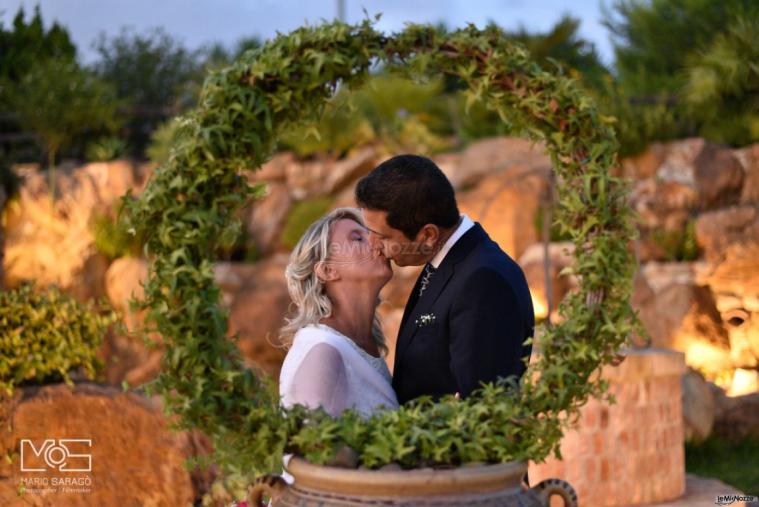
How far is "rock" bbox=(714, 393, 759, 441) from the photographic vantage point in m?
9.02

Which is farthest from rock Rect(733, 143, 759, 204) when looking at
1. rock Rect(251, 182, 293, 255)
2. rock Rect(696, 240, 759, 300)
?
rock Rect(251, 182, 293, 255)

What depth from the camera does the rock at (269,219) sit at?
14.9 m

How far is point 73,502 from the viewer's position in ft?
15.8

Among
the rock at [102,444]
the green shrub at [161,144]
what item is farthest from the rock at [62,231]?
→ the rock at [102,444]

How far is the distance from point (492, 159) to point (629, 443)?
7.95 meters

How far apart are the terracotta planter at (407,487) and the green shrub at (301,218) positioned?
40.5ft

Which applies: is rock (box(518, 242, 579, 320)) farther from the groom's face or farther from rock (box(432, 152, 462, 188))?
the groom's face

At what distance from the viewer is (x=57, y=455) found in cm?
482

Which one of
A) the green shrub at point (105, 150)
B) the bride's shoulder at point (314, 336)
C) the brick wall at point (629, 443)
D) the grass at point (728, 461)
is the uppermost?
the green shrub at point (105, 150)

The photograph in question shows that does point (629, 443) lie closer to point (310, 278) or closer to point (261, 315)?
point (310, 278)

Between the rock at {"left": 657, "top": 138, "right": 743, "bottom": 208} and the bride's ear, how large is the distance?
10.8 metres

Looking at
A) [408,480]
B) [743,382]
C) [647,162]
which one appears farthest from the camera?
[647,162]

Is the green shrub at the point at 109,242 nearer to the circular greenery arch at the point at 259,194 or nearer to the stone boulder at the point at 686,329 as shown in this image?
the stone boulder at the point at 686,329

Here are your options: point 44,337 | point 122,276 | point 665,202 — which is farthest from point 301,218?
point 44,337
